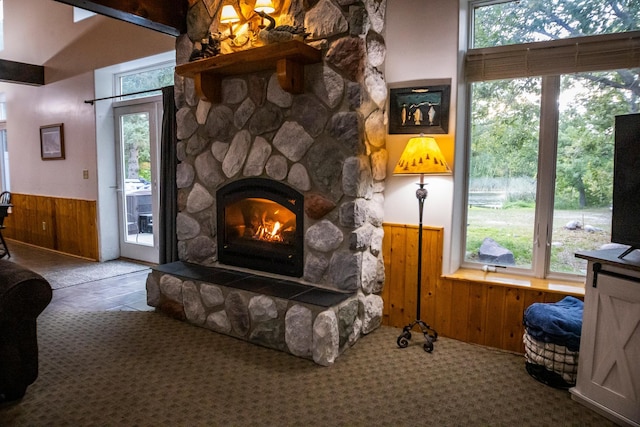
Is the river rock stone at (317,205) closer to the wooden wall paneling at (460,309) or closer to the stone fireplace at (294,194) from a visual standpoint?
the stone fireplace at (294,194)

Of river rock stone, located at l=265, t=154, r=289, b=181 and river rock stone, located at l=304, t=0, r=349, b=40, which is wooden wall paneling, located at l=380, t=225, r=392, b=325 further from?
river rock stone, located at l=304, t=0, r=349, b=40

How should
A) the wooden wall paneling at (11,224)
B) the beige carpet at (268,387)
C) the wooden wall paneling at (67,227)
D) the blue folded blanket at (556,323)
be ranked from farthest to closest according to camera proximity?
the wooden wall paneling at (11,224) → the wooden wall paneling at (67,227) → the blue folded blanket at (556,323) → the beige carpet at (268,387)

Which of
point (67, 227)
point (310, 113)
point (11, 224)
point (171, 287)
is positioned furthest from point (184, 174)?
point (11, 224)

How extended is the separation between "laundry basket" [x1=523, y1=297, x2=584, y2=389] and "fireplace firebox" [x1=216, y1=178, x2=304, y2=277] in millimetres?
1531

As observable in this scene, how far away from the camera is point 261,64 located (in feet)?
9.56

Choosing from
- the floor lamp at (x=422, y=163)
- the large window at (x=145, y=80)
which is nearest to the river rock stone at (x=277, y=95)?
the floor lamp at (x=422, y=163)

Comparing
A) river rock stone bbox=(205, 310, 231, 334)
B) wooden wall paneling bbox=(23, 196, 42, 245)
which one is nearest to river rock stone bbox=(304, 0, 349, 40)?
river rock stone bbox=(205, 310, 231, 334)

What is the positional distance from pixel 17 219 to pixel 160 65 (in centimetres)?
386

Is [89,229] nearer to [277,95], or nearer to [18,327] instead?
[18,327]

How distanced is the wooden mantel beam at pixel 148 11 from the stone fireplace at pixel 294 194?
0.33 ft

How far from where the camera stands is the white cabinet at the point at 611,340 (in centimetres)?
194

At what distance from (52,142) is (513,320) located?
596 cm

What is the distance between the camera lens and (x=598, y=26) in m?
2.57

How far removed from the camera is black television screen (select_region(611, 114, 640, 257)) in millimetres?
2016
